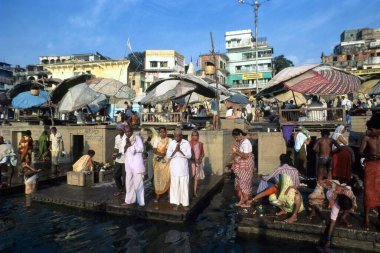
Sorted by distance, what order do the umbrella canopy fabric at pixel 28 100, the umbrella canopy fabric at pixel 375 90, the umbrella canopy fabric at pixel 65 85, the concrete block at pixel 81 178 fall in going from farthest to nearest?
the umbrella canopy fabric at pixel 28 100 → the umbrella canopy fabric at pixel 65 85 → the umbrella canopy fabric at pixel 375 90 → the concrete block at pixel 81 178

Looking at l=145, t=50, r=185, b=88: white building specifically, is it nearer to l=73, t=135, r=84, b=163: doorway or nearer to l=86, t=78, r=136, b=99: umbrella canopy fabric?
l=86, t=78, r=136, b=99: umbrella canopy fabric

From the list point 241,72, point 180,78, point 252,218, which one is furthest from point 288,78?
point 241,72

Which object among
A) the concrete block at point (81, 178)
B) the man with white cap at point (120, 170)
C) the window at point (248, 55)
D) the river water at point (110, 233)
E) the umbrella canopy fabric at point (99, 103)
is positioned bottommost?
the river water at point (110, 233)

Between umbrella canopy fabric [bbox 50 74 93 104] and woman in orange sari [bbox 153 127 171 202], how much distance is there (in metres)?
10.0

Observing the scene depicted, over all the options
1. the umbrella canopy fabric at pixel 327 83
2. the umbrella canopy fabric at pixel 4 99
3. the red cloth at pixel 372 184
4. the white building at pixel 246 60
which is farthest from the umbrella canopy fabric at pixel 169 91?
the white building at pixel 246 60

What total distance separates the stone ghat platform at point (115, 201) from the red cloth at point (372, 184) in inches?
147

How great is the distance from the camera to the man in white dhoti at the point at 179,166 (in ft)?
23.6

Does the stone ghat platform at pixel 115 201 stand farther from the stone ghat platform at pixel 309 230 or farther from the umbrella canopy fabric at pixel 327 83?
the umbrella canopy fabric at pixel 327 83

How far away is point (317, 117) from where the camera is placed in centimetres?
1205

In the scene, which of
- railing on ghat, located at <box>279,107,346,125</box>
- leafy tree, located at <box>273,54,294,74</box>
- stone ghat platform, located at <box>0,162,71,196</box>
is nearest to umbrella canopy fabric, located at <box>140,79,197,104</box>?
railing on ghat, located at <box>279,107,346,125</box>

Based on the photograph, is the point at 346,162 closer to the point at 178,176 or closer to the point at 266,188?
the point at 266,188

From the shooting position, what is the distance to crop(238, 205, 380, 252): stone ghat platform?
556 cm

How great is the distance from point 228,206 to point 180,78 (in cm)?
776

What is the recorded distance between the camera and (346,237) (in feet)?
18.6
